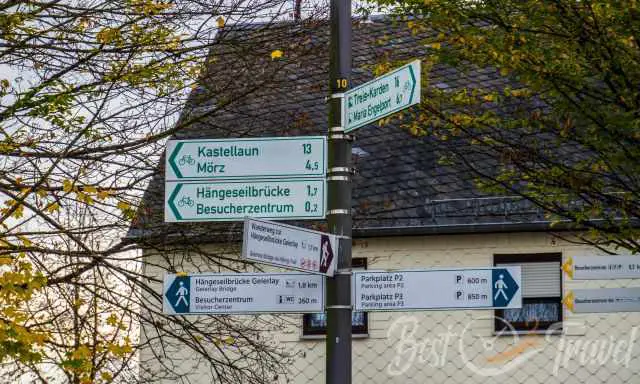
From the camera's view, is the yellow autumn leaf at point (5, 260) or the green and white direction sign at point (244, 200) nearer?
the green and white direction sign at point (244, 200)

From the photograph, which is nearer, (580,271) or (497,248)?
(580,271)

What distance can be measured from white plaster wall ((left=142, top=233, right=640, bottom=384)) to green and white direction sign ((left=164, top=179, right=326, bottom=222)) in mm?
10941

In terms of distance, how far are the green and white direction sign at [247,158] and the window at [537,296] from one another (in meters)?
11.9

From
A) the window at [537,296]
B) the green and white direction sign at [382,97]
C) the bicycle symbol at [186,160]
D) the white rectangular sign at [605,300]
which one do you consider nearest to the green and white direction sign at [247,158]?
the bicycle symbol at [186,160]

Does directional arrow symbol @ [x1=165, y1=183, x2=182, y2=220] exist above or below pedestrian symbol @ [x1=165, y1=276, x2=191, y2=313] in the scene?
above

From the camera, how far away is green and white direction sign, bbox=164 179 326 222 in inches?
307

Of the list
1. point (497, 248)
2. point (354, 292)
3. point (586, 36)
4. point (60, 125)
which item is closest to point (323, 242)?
point (354, 292)

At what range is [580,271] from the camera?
28.9 feet

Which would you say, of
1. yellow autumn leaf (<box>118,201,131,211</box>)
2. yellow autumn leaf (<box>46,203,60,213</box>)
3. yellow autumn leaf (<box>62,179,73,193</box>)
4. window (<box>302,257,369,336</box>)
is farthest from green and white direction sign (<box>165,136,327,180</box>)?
window (<box>302,257,369,336</box>)

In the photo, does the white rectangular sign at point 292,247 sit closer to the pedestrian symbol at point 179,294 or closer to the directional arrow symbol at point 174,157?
the pedestrian symbol at point 179,294

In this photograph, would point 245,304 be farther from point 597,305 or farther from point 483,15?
point 483,15

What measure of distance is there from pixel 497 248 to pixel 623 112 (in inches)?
386

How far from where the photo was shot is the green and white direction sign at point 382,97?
23.7 feet

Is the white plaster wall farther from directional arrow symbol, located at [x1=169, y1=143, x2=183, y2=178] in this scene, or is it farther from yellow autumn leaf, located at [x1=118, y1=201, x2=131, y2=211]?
directional arrow symbol, located at [x1=169, y1=143, x2=183, y2=178]
